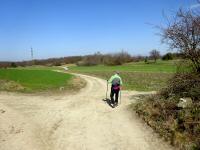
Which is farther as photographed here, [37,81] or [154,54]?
[154,54]

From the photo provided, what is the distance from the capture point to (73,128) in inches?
486

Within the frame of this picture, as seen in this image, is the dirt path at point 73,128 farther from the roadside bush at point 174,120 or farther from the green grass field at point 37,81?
the green grass field at point 37,81

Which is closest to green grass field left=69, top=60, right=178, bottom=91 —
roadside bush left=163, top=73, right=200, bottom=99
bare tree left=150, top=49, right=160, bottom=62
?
roadside bush left=163, top=73, right=200, bottom=99

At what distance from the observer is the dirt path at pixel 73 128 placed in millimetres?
10242

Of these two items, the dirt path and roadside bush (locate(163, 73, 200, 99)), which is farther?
roadside bush (locate(163, 73, 200, 99))

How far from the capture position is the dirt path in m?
10.2

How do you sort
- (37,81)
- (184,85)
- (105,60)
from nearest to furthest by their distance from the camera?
1. (184,85)
2. (37,81)
3. (105,60)

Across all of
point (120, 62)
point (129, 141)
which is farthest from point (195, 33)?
point (120, 62)

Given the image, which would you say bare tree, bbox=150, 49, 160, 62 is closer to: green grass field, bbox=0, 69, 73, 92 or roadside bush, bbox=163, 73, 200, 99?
green grass field, bbox=0, 69, 73, 92

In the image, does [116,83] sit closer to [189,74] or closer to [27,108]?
[189,74]

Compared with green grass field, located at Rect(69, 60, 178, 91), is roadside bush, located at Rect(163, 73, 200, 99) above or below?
above

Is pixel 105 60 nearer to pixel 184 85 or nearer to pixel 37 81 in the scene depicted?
pixel 37 81

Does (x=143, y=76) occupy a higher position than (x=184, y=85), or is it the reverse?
(x=184, y=85)

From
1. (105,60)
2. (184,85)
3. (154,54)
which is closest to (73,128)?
(184,85)
